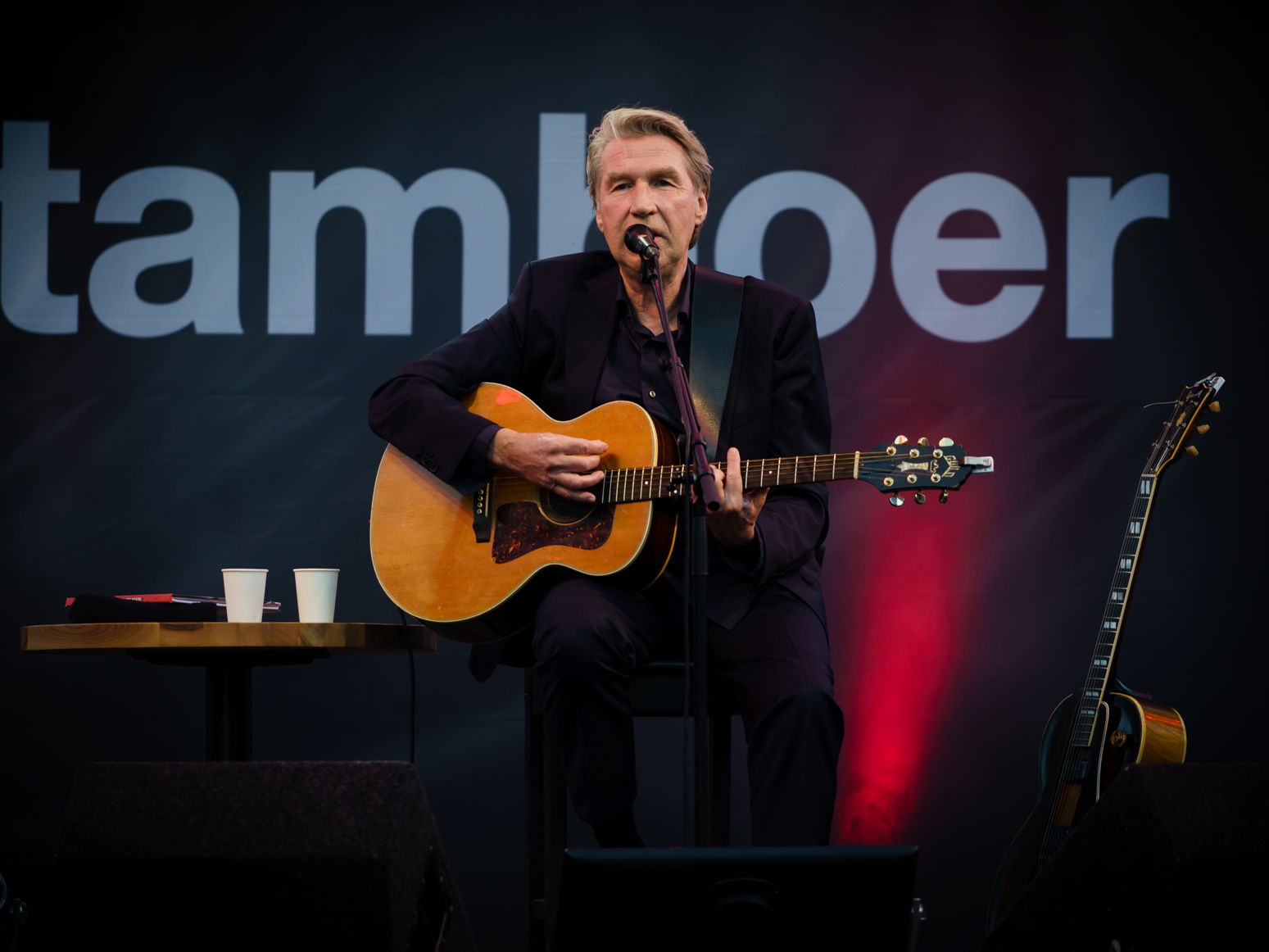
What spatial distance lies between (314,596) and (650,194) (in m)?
1.15

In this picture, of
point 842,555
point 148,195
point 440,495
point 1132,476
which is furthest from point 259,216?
point 1132,476

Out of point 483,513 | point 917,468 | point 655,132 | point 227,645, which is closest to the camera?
point 917,468

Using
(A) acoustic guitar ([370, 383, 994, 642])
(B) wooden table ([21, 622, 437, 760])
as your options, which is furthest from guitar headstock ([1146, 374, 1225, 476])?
(B) wooden table ([21, 622, 437, 760])

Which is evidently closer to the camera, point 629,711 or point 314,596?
point 629,711

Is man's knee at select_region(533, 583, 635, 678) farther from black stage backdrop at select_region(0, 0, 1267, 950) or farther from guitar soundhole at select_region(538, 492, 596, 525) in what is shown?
black stage backdrop at select_region(0, 0, 1267, 950)

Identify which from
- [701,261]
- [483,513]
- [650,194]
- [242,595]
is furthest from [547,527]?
[701,261]

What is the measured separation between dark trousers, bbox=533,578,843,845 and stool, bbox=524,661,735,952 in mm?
69

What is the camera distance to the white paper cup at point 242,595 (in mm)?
2822

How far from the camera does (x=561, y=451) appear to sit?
2.76 metres

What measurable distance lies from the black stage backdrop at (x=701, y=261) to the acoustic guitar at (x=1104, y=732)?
0.67m

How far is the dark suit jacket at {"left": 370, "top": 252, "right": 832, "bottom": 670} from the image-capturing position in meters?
2.79

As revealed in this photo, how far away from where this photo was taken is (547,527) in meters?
2.80

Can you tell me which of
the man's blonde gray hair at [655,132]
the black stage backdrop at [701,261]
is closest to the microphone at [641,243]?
the man's blonde gray hair at [655,132]

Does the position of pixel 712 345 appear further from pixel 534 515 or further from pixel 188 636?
pixel 188 636
